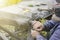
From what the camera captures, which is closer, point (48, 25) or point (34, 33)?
point (34, 33)

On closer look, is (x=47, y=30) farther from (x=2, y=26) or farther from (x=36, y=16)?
(x=2, y=26)

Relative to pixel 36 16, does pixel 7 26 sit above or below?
above

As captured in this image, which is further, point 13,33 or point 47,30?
point 47,30

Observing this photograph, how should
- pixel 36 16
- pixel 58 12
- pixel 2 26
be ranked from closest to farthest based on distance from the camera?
pixel 2 26
pixel 58 12
pixel 36 16

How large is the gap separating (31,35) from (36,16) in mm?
332

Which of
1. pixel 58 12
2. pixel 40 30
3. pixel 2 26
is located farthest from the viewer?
pixel 40 30

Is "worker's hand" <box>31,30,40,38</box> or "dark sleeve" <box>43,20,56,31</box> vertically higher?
"worker's hand" <box>31,30,40,38</box>

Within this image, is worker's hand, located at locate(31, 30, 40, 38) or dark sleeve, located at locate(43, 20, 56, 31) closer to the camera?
worker's hand, located at locate(31, 30, 40, 38)

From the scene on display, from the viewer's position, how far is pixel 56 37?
88 cm

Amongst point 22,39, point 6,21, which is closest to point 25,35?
point 22,39

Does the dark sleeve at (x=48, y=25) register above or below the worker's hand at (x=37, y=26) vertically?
below

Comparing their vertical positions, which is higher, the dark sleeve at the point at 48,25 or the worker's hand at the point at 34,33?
the worker's hand at the point at 34,33

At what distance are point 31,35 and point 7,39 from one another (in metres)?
0.21

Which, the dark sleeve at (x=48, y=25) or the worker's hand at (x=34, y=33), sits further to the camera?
the dark sleeve at (x=48, y=25)
